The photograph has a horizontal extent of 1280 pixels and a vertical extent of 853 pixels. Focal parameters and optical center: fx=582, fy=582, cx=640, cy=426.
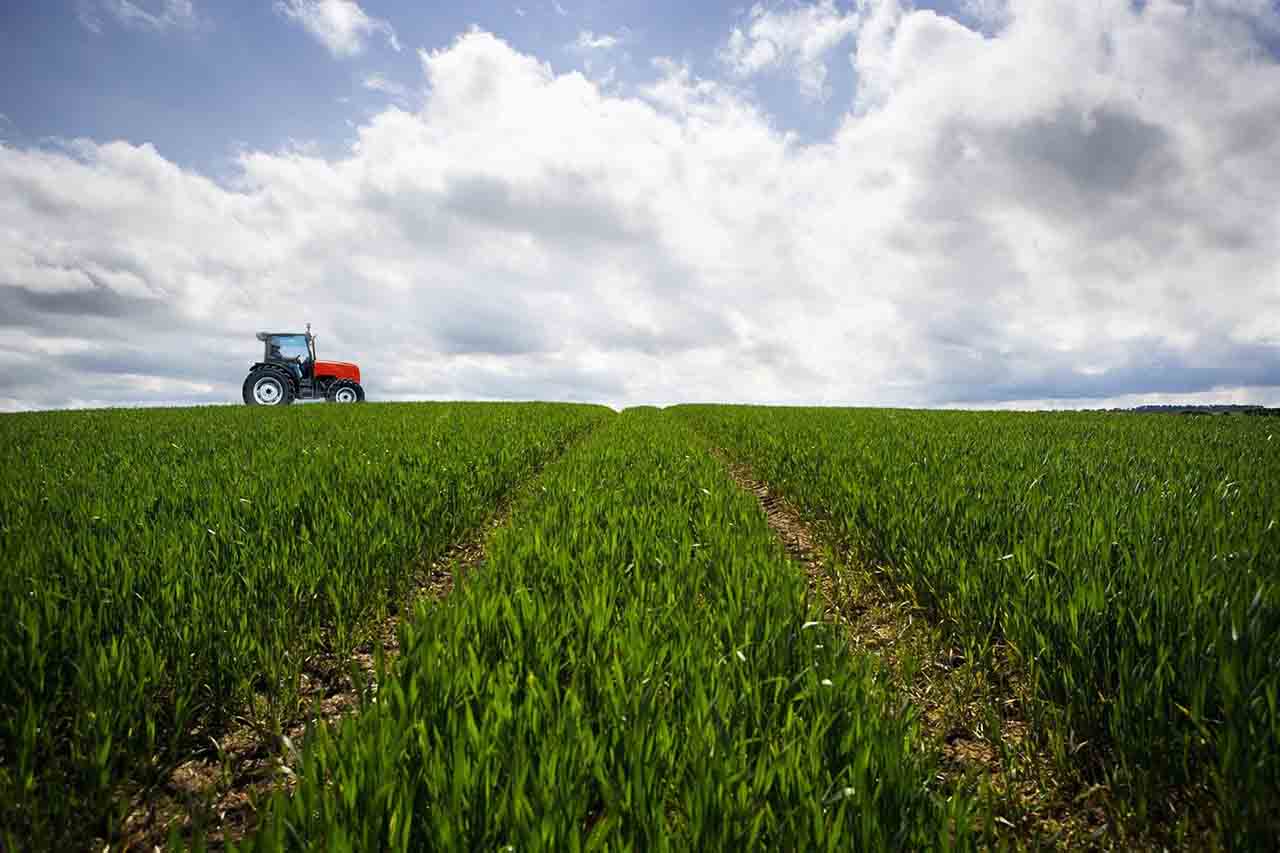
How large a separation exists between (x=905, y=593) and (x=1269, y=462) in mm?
8027

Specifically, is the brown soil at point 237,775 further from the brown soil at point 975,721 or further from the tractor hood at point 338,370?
the tractor hood at point 338,370

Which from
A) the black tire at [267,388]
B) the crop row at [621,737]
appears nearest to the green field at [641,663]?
the crop row at [621,737]

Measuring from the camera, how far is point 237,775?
264 centimetres

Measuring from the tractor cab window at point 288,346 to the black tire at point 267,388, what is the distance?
2.65 ft

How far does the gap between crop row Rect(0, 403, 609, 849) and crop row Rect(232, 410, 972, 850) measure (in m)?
0.90

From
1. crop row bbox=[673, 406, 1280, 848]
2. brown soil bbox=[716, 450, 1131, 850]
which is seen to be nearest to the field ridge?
brown soil bbox=[716, 450, 1131, 850]

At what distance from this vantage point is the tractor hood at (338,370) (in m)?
26.6

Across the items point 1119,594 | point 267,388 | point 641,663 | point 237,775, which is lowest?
point 237,775

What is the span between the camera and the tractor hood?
26.6m

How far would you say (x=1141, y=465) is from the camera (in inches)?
325

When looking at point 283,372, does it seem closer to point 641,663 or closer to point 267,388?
point 267,388

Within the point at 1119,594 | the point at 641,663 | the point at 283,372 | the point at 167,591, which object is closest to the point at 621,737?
the point at 641,663

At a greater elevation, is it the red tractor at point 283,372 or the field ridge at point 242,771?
the red tractor at point 283,372

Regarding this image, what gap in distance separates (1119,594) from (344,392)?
29.5 meters
